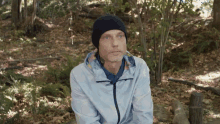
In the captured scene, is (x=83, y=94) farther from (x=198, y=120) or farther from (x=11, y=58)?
(x=11, y=58)

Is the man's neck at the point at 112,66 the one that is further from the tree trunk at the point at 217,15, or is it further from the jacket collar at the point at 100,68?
the tree trunk at the point at 217,15

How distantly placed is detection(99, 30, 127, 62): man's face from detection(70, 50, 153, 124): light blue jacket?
17cm

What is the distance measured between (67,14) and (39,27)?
2.88 m

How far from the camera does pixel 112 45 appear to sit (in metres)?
1.90

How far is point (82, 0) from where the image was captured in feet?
49.4

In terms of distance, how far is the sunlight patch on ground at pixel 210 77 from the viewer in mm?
6092

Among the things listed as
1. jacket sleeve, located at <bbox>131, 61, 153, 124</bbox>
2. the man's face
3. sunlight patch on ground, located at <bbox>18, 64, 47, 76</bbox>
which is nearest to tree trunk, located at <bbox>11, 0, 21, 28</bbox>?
sunlight patch on ground, located at <bbox>18, 64, 47, 76</bbox>

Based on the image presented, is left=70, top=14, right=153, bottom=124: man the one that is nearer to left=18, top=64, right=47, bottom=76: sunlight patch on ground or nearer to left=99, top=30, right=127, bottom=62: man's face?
left=99, top=30, right=127, bottom=62: man's face

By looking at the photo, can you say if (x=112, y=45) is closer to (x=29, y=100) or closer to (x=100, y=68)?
(x=100, y=68)

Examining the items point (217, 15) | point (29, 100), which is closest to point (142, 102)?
point (29, 100)

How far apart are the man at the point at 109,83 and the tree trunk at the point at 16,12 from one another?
12.5 meters

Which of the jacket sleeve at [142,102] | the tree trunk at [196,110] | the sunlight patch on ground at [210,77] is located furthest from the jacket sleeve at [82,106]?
the sunlight patch on ground at [210,77]

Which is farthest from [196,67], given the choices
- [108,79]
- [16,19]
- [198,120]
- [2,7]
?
[2,7]

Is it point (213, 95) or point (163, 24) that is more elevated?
point (163, 24)
